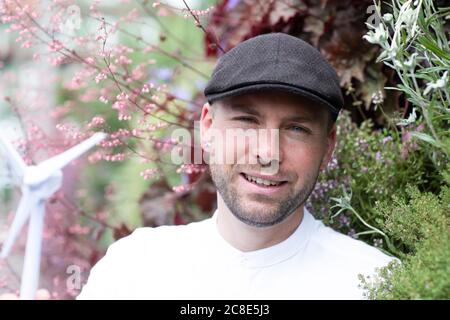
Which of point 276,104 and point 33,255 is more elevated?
point 276,104

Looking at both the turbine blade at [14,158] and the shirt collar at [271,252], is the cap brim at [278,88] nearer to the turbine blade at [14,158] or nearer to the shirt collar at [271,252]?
the shirt collar at [271,252]

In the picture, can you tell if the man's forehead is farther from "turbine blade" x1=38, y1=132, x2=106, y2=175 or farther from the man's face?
"turbine blade" x1=38, y1=132, x2=106, y2=175

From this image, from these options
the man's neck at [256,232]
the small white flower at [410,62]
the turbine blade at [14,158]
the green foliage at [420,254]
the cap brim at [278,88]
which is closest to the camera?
the green foliage at [420,254]

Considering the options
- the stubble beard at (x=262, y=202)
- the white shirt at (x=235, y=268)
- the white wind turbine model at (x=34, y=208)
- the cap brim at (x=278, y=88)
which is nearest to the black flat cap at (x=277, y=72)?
the cap brim at (x=278, y=88)

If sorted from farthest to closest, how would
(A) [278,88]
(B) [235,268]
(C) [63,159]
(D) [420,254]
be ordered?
(C) [63,159], (B) [235,268], (A) [278,88], (D) [420,254]

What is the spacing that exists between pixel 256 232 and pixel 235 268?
0.23ft

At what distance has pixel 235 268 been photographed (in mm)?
1125

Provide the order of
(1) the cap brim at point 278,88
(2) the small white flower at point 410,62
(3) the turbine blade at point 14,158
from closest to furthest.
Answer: (2) the small white flower at point 410,62 → (1) the cap brim at point 278,88 → (3) the turbine blade at point 14,158

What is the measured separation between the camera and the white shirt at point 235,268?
42.7 inches

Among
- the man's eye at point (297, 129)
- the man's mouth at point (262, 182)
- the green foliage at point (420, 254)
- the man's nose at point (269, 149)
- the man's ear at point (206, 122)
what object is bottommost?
the green foliage at point (420, 254)

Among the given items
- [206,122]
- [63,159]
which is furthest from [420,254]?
[63,159]

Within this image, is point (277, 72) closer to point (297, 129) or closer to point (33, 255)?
point (297, 129)

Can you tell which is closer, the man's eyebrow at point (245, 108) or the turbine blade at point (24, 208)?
the man's eyebrow at point (245, 108)

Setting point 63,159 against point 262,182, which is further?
point 63,159
